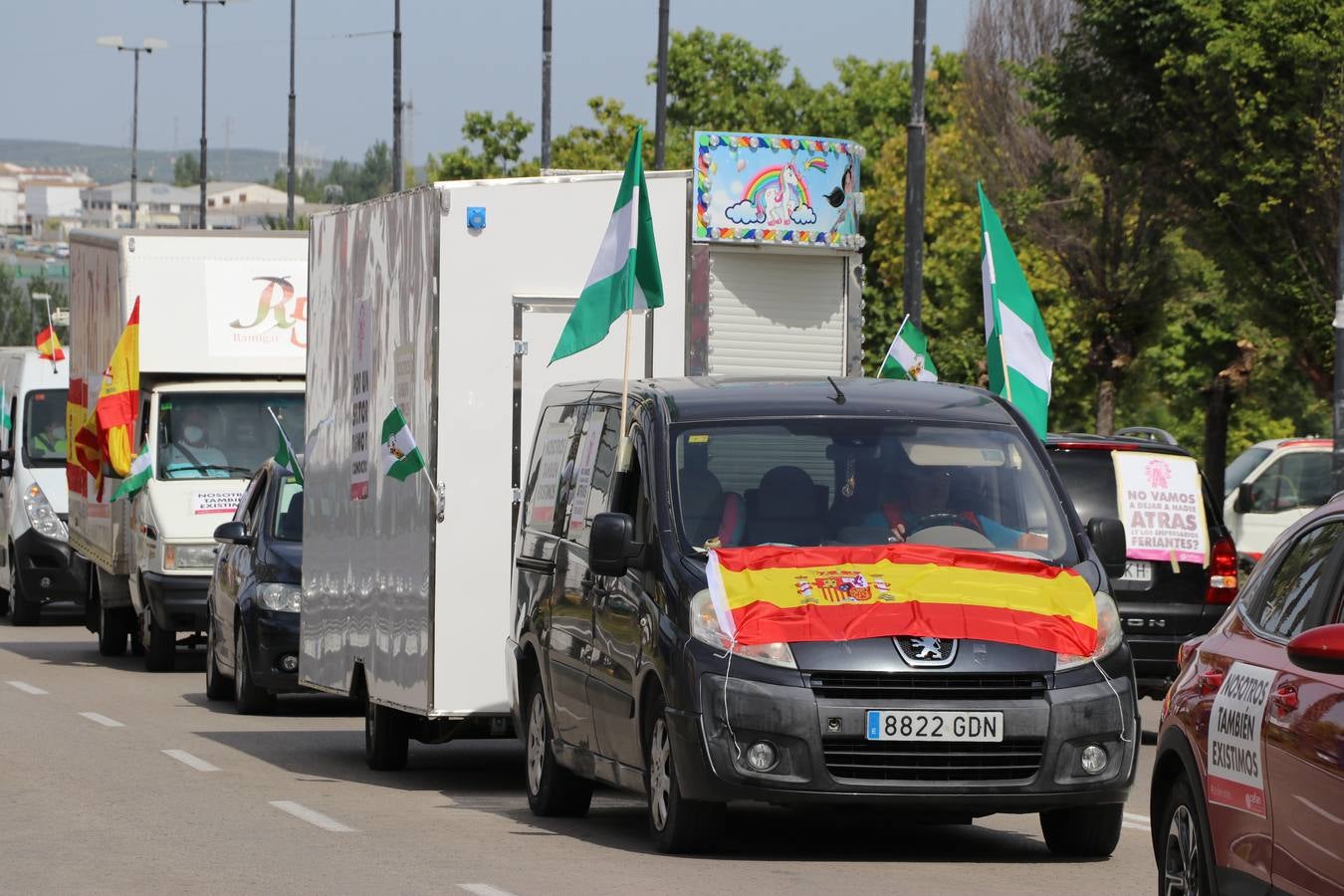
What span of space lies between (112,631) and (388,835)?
1398 cm

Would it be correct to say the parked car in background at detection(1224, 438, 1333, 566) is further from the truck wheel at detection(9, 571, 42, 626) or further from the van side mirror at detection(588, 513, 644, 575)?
the van side mirror at detection(588, 513, 644, 575)

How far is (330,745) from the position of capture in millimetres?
16078

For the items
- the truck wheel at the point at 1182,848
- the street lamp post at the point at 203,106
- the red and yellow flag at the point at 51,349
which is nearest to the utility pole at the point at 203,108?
the street lamp post at the point at 203,106

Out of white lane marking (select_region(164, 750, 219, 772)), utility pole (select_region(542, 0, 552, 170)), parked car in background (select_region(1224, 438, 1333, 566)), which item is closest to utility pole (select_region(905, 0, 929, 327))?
parked car in background (select_region(1224, 438, 1333, 566))

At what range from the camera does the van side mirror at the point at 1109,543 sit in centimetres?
1044

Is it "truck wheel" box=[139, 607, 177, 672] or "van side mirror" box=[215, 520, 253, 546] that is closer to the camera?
"van side mirror" box=[215, 520, 253, 546]

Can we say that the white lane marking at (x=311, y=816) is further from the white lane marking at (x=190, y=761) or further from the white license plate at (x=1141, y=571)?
the white license plate at (x=1141, y=571)

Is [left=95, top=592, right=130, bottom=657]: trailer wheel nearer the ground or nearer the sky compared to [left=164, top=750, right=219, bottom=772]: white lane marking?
nearer the ground

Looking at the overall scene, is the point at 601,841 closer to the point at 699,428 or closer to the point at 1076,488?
the point at 699,428

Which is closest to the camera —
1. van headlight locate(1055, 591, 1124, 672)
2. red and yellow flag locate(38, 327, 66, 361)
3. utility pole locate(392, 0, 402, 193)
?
van headlight locate(1055, 591, 1124, 672)

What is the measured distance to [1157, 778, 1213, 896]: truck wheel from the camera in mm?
7164

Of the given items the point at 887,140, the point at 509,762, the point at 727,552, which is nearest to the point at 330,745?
the point at 509,762

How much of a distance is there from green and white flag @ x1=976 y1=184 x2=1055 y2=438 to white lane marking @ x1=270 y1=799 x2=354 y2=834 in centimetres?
528

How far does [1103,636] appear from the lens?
9.78 meters
